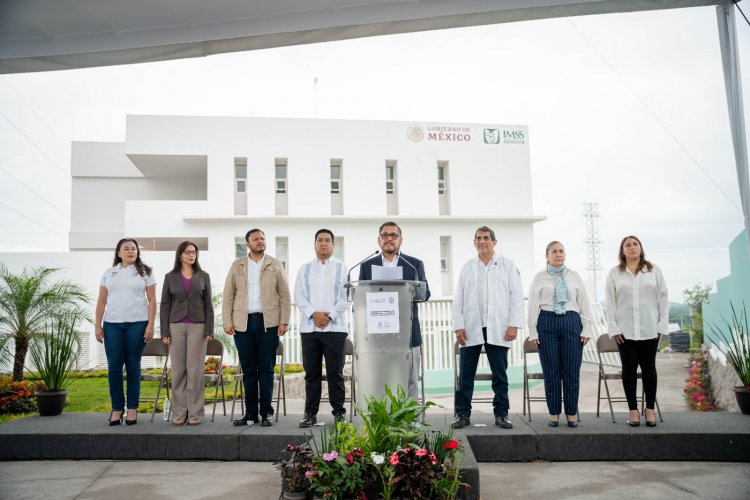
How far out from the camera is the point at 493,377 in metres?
4.72

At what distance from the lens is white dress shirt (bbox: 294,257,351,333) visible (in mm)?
4758

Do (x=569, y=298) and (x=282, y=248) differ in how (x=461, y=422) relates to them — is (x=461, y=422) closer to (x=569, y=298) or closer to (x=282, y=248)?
(x=569, y=298)

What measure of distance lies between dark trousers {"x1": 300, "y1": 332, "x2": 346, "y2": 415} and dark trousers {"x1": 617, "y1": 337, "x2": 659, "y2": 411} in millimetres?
2415

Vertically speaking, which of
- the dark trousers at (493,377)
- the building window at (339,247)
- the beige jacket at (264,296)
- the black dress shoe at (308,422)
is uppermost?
the building window at (339,247)

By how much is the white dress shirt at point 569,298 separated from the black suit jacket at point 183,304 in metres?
2.90

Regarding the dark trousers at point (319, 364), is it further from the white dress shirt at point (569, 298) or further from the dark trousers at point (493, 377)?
the white dress shirt at point (569, 298)

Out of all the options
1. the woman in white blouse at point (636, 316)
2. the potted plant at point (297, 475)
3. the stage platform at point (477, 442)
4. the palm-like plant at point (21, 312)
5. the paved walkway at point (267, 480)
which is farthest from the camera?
the palm-like plant at point (21, 312)

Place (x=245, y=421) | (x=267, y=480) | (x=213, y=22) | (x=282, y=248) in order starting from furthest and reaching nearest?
(x=282, y=248) → (x=245, y=421) → (x=267, y=480) → (x=213, y=22)

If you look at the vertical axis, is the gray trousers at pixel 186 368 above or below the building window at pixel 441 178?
below

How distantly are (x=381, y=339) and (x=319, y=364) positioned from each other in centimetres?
154

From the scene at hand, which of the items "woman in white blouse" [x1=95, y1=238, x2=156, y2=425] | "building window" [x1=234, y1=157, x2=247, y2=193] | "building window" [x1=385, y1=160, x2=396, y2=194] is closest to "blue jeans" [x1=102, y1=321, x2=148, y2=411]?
"woman in white blouse" [x1=95, y1=238, x2=156, y2=425]

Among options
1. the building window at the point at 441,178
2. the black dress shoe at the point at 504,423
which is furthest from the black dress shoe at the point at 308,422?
the building window at the point at 441,178

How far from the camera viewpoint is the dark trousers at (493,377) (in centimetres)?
467

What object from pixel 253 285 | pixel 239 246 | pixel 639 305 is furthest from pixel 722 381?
pixel 239 246
